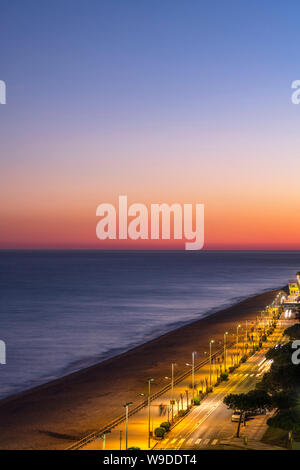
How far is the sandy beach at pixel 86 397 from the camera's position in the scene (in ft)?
141

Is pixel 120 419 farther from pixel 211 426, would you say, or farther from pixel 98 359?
pixel 98 359

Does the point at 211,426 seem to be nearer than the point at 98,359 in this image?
Yes

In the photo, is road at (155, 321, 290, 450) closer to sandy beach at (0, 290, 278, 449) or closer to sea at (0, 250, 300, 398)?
sandy beach at (0, 290, 278, 449)

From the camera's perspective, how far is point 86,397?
53.9 m

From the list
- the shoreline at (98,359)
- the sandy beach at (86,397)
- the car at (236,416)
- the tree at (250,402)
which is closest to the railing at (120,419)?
the sandy beach at (86,397)

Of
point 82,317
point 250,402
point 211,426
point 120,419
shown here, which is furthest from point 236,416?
point 82,317

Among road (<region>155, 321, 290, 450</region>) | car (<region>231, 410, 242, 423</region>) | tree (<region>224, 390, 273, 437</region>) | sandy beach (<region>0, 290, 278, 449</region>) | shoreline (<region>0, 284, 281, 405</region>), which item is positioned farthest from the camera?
shoreline (<region>0, 284, 281, 405</region>)

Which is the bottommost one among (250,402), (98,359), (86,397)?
(98,359)

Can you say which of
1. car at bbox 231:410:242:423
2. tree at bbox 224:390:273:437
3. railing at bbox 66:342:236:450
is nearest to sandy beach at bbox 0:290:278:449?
railing at bbox 66:342:236:450

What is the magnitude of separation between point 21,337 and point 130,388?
37.1m

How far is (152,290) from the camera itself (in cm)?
17225

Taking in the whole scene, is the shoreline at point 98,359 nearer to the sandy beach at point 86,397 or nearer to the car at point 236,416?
the sandy beach at point 86,397

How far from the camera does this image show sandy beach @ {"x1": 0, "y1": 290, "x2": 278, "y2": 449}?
141 feet
